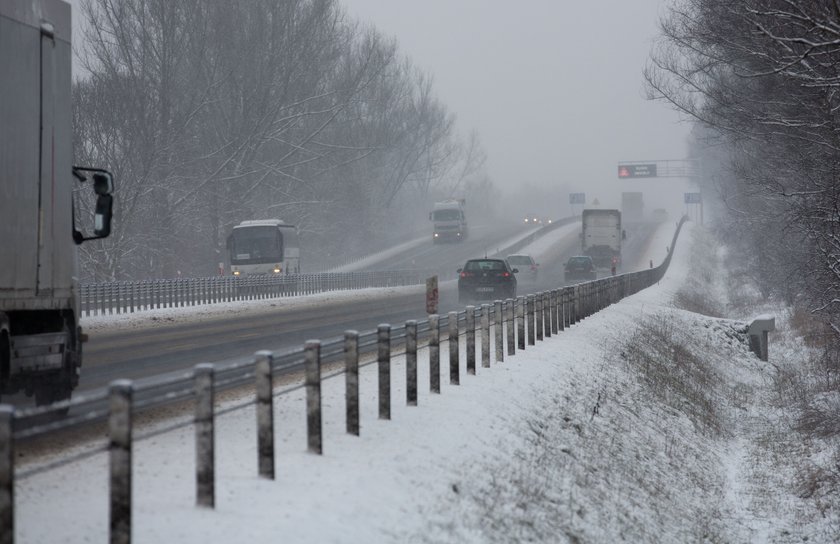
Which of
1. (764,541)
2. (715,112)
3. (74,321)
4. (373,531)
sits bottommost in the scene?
(764,541)

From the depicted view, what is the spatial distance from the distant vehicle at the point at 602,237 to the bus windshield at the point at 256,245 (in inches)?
1098

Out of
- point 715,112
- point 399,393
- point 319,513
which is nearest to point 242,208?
point 715,112

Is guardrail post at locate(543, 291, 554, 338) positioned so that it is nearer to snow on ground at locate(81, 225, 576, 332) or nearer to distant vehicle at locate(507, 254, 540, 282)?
snow on ground at locate(81, 225, 576, 332)

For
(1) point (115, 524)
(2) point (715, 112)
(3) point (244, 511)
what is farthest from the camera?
(2) point (715, 112)

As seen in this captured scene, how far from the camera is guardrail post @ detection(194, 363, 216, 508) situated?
7.25 metres

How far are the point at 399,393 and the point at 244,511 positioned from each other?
635 centimetres

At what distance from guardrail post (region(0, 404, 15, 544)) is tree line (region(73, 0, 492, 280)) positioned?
131ft

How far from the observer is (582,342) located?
2295 cm

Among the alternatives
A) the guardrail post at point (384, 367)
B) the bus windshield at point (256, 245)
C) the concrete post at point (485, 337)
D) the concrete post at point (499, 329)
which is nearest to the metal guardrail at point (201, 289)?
the bus windshield at point (256, 245)

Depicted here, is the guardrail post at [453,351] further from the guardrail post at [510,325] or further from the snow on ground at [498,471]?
the guardrail post at [510,325]

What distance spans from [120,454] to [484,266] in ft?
108

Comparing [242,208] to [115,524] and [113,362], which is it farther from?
[115,524]

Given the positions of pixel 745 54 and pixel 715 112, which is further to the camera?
pixel 715 112

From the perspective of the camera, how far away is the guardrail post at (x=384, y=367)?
444 inches
